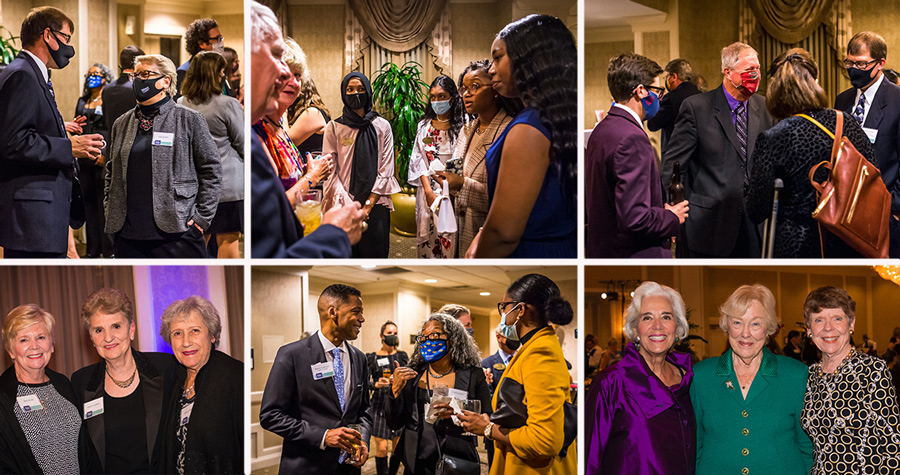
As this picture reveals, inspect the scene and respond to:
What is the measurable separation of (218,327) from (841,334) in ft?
8.11

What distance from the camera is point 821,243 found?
3080mm

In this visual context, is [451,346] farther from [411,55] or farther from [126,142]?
[126,142]

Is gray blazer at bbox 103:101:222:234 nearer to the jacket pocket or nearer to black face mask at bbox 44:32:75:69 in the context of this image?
the jacket pocket

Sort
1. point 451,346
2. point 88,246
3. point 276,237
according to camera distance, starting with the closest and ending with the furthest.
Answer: point 276,237 → point 451,346 → point 88,246

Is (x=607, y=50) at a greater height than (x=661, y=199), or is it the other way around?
(x=607, y=50)

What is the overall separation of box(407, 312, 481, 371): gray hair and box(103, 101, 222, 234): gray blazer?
3.43 feet

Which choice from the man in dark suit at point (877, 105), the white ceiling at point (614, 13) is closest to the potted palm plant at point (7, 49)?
the white ceiling at point (614, 13)

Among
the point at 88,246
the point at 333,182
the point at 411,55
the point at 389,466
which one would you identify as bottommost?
the point at 389,466

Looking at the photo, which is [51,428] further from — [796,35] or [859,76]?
[859,76]

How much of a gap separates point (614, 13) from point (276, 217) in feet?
5.41

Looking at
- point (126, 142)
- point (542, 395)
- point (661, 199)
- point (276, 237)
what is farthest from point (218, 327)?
point (661, 199)

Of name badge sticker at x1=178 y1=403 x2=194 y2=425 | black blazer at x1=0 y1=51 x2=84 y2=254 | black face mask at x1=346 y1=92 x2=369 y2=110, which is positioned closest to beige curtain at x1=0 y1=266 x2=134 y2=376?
black blazer at x1=0 y1=51 x2=84 y2=254

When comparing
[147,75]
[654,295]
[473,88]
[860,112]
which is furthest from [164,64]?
[860,112]

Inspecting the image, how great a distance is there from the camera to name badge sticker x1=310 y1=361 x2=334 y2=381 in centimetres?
314
